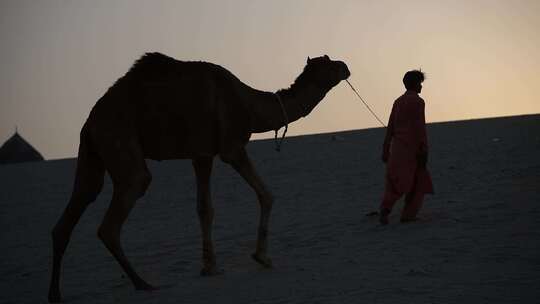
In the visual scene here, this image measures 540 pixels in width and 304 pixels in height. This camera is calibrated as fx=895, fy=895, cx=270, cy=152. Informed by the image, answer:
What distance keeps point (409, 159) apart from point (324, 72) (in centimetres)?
216

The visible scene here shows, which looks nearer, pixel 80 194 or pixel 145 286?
pixel 145 286

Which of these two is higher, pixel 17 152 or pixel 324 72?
pixel 324 72

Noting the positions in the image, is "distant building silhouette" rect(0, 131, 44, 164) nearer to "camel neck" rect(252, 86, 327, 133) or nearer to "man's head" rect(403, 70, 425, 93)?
"man's head" rect(403, 70, 425, 93)

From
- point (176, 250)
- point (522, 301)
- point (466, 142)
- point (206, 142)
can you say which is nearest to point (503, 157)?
point (466, 142)

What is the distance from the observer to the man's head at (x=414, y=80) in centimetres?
1100

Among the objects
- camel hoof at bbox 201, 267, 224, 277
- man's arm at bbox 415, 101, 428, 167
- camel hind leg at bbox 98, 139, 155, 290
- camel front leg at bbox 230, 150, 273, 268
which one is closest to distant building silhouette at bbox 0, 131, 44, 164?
man's arm at bbox 415, 101, 428, 167

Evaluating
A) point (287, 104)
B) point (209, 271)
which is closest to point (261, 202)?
point (209, 271)

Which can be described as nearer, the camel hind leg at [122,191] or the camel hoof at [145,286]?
the camel hind leg at [122,191]

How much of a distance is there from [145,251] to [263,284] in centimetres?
353

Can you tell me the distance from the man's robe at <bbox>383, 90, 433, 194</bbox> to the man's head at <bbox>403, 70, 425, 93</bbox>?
8 centimetres

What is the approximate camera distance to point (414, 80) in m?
11.0

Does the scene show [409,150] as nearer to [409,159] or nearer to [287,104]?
[409,159]

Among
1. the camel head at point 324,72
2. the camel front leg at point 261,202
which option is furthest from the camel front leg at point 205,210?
the camel head at point 324,72

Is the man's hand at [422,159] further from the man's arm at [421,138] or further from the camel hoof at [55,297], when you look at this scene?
the camel hoof at [55,297]
